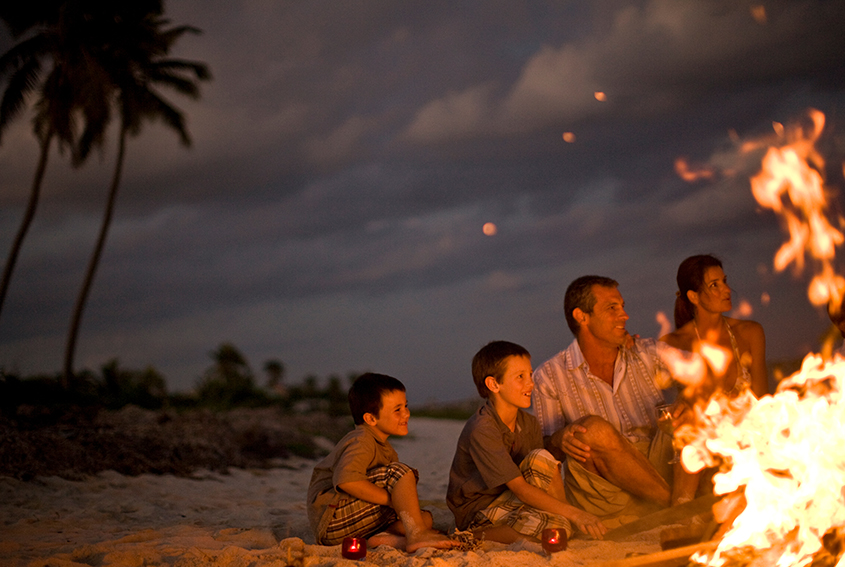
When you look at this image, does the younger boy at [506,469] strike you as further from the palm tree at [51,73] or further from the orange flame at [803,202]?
the palm tree at [51,73]

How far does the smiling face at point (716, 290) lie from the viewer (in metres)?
4.61


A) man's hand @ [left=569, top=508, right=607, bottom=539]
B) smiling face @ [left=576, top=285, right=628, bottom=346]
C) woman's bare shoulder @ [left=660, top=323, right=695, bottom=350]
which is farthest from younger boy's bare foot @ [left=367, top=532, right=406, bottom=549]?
woman's bare shoulder @ [left=660, top=323, right=695, bottom=350]

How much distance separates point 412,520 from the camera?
3.70 meters

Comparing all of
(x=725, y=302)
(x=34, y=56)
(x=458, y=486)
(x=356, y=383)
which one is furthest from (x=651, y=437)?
(x=34, y=56)

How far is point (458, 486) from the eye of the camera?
4.04 meters

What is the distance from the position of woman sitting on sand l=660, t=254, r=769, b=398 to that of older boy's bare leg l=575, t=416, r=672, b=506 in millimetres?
964

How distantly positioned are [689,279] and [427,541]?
2.69 metres

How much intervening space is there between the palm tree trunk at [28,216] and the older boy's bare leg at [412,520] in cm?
1654

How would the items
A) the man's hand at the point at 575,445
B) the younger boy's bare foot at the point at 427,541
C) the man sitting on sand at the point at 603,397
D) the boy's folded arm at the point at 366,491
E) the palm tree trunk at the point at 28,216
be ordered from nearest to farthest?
1. the younger boy's bare foot at the point at 427,541
2. the boy's folded arm at the point at 366,491
3. the man's hand at the point at 575,445
4. the man sitting on sand at the point at 603,397
5. the palm tree trunk at the point at 28,216

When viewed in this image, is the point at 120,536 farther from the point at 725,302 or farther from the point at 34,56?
the point at 34,56

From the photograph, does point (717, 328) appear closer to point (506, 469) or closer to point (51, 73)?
point (506, 469)

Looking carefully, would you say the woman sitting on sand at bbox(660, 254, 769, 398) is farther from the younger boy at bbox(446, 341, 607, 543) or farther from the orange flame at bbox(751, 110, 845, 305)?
the younger boy at bbox(446, 341, 607, 543)

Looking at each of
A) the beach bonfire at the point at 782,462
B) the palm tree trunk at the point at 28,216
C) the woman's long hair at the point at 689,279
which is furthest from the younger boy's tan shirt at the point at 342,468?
the palm tree trunk at the point at 28,216

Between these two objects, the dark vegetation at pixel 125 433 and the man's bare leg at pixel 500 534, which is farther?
the dark vegetation at pixel 125 433
